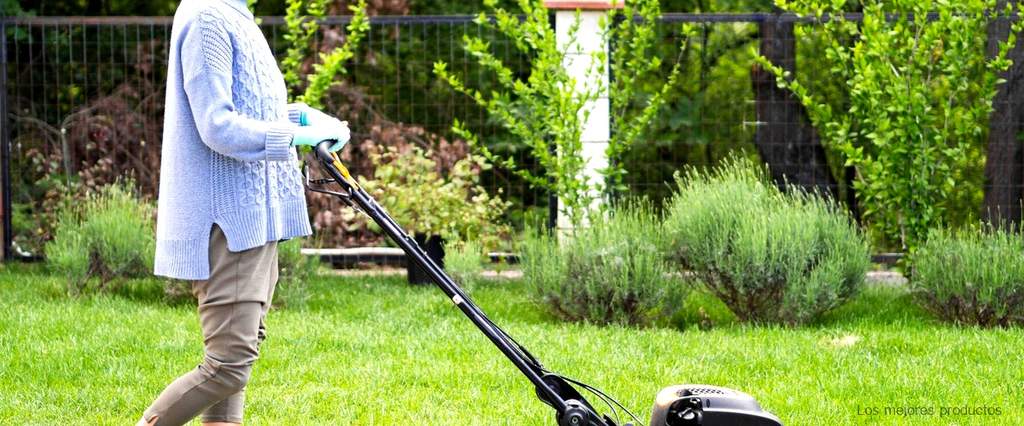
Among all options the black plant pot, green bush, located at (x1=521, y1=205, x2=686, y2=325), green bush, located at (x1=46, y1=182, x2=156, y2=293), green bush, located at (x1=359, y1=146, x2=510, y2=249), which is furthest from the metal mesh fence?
green bush, located at (x1=521, y1=205, x2=686, y2=325)

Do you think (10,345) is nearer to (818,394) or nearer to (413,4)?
(818,394)

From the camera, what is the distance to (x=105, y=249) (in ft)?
23.5

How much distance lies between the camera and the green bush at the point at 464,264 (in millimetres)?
7512

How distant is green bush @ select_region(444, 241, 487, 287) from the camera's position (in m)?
7.51

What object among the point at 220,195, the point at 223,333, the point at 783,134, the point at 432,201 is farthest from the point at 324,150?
the point at 783,134

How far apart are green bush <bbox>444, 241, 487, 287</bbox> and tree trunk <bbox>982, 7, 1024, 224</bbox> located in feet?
10.7

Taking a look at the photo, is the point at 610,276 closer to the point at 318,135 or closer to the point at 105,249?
the point at 105,249

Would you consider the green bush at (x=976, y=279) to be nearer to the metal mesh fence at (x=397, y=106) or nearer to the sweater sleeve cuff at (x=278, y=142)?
the metal mesh fence at (x=397, y=106)

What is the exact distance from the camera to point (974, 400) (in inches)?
183

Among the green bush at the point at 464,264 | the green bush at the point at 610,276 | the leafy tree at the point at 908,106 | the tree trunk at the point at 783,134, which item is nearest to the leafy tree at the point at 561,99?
the green bush at the point at 464,264

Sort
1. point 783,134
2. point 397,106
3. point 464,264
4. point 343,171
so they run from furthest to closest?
point 397,106, point 783,134, point 464,264, point 343,171

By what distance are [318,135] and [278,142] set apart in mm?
108

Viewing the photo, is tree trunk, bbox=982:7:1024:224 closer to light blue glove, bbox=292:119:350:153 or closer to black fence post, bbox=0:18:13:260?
light blue glove, bbox=292:119:350:153

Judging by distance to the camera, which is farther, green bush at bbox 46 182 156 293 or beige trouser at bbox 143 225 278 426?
green bush at bbox 46 182 156 293
